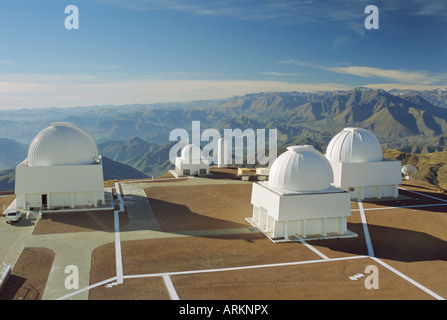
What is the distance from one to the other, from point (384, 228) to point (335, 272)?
1085cm

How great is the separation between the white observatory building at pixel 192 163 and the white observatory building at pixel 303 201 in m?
26.8

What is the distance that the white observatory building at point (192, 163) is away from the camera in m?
→ 52.2

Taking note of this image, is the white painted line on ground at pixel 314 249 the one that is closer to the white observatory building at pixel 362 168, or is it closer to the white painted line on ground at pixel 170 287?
the white painted line on ground at pixel 170 287

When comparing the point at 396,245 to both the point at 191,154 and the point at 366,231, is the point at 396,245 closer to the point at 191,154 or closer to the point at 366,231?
the point at 366,231

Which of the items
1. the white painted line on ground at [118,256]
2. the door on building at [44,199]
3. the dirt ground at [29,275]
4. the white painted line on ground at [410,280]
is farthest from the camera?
the door on building at [44,199]

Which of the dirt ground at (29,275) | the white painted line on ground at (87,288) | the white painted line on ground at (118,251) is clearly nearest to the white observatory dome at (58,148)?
the white painted line on ground at (118,251)

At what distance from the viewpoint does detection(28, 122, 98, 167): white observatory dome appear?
3212cm

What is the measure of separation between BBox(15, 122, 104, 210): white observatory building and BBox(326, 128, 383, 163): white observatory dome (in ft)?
82.3

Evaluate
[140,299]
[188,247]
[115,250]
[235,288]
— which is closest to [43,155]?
[115,250]

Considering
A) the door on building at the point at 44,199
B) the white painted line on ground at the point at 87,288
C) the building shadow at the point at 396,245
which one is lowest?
the building shadow at the point at 396,245

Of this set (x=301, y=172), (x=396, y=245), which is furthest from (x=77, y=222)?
(x=396, y=245)

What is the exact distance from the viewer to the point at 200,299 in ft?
53.0

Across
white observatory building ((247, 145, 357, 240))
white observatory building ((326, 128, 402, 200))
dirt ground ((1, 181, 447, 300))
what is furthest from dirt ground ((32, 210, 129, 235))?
white observatory building ((326, 128, 402, 200))

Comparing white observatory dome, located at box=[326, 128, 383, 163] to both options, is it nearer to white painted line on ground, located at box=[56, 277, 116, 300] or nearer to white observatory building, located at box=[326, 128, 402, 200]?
white observatory building, located at box=[326, 128, 402, 200]
